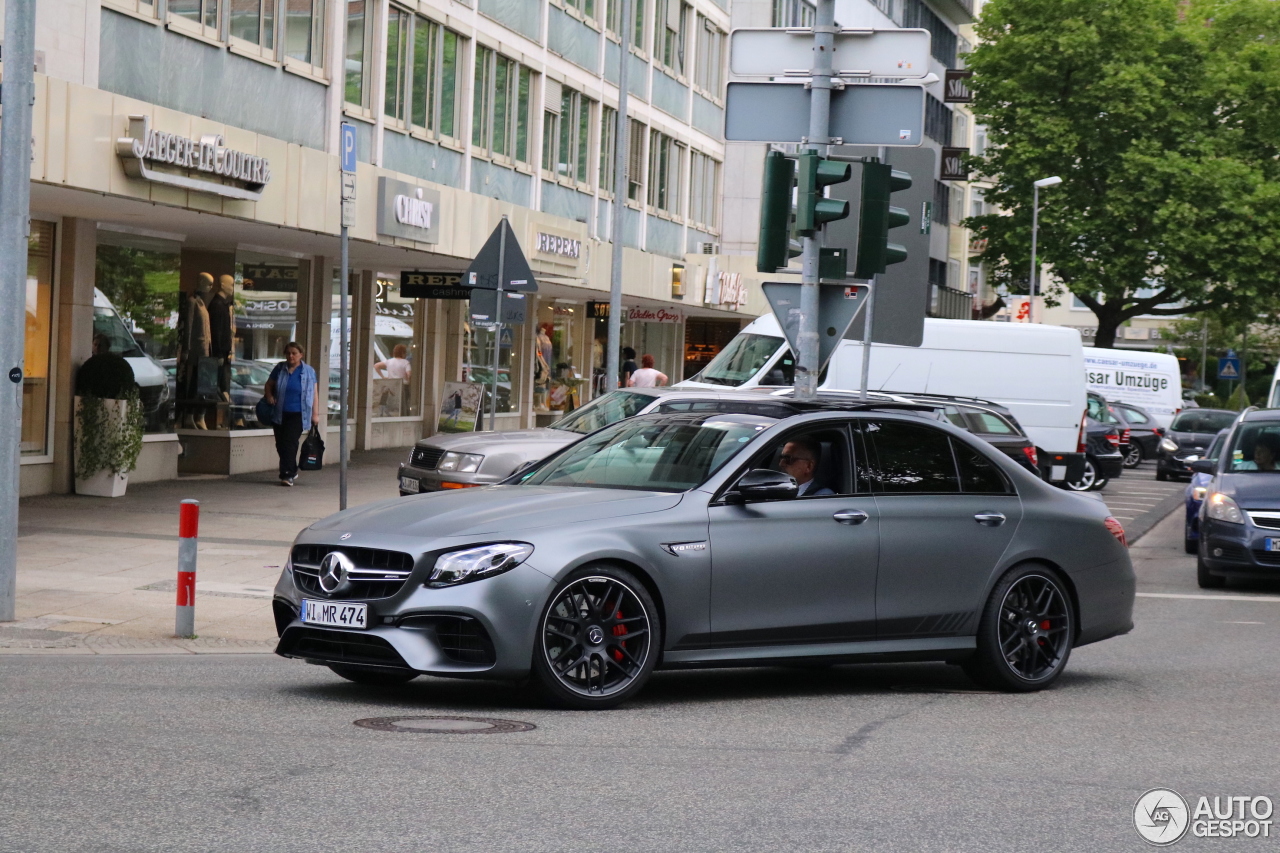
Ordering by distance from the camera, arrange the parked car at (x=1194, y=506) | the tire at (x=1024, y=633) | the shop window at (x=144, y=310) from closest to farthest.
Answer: the tire at (x=1024, y=633) → the parked car at (x=1194, y=506) → the shop window at (x=144, y=310)

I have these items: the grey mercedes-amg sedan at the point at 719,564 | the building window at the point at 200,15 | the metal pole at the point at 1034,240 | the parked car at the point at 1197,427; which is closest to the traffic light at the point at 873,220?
the grey mercedes-amg sedan at the point at 719,564

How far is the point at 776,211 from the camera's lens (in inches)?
508

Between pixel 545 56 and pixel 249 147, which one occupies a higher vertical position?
pixel 545 56

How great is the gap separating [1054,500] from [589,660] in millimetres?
3130

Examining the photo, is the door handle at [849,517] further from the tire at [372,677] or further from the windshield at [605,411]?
the windshield at [605,411]

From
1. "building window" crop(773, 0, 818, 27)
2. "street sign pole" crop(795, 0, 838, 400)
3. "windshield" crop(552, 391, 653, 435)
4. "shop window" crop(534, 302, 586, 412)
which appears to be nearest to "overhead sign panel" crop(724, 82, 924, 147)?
"street sign pole" crop(795, 0, 838, 400)

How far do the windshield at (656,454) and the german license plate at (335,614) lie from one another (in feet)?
4.69

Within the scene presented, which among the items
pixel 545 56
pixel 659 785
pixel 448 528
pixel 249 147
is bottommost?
pixel 659 785

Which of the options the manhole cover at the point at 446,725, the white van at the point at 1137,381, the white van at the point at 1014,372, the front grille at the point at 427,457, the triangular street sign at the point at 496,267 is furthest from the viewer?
the white van at the point at 1137,381

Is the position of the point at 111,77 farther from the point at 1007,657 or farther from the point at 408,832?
the point at 408,832

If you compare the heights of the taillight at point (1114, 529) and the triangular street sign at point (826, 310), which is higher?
the triangular street sign at point (826, 310)

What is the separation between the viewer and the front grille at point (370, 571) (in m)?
8.02

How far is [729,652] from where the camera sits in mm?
8695

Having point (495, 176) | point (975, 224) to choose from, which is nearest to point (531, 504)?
point (495, 176)
